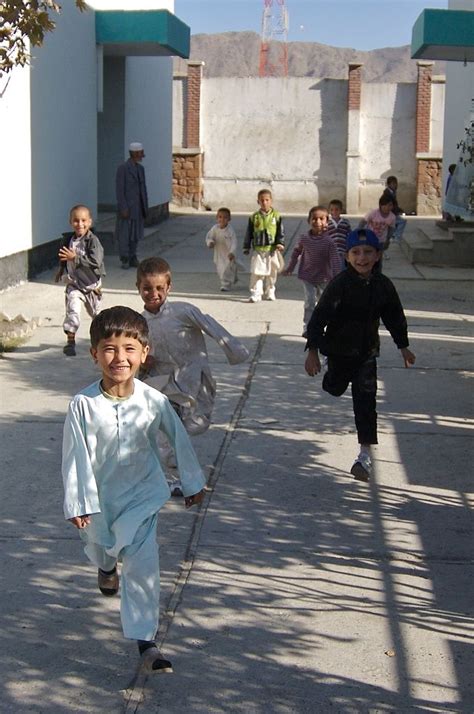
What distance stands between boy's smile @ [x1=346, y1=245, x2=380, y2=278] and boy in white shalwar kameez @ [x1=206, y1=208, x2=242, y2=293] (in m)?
7.50

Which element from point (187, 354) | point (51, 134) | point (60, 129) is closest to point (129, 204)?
point (60, 129)

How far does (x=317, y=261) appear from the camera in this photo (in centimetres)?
1104

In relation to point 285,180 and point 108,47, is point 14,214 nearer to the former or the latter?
point 108,47

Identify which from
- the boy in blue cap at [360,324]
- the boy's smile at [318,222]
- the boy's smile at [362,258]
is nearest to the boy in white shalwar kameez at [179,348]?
the boy in blue cap at [360,324]

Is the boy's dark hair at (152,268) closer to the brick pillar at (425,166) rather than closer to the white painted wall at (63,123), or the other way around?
the white painted wall at (63,123)

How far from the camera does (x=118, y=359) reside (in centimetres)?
427

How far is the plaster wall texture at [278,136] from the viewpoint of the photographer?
3369cm

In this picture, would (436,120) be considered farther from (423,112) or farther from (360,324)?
(360,324)

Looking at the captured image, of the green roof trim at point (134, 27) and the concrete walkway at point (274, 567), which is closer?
the concrete walkway at point (274, 567)

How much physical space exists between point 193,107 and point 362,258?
2833cm

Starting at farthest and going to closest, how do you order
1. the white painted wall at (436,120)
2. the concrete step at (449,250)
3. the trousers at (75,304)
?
the white painted wall at (436,120) → the concrete step at (449,250) → the trousers at (75,304)

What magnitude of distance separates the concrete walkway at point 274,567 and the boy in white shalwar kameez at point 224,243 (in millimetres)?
4820

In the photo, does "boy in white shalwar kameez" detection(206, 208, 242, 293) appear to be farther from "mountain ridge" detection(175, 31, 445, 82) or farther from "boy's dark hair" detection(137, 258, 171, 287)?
"mountain ridge" detection(175, 31, 445, 82)

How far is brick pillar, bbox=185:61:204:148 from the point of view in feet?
112
